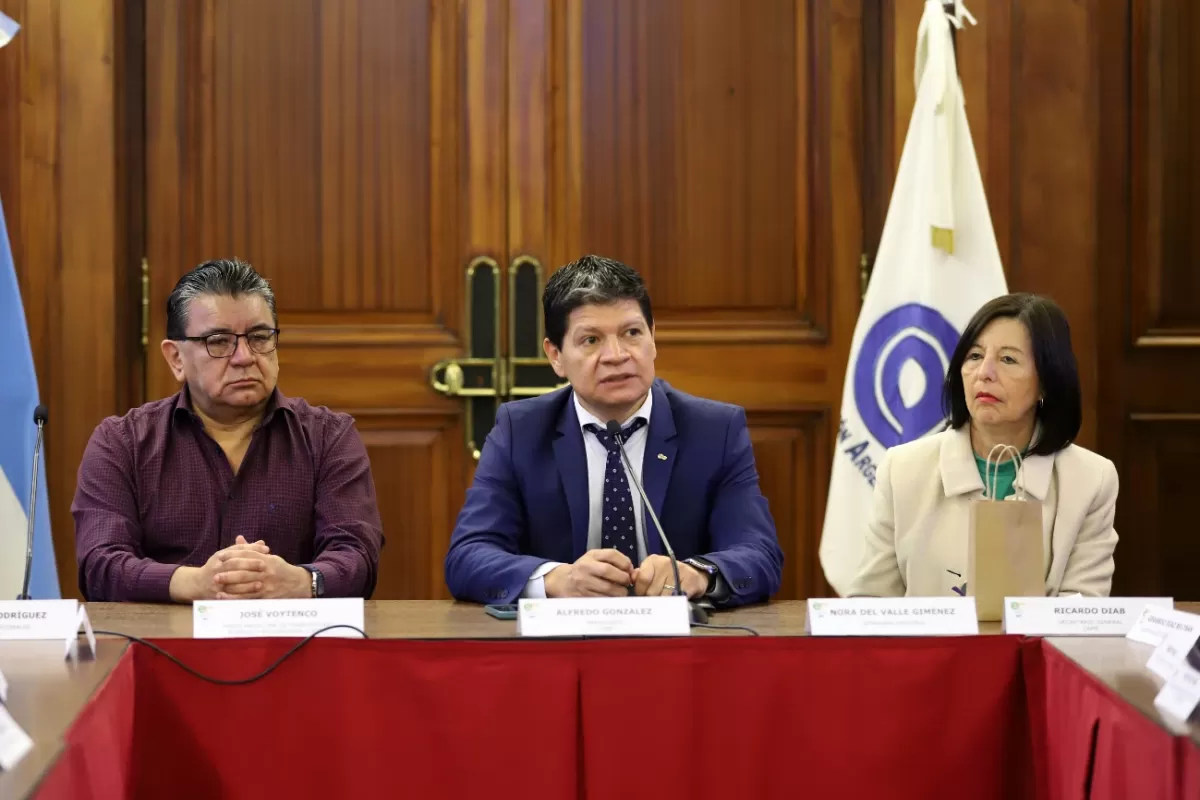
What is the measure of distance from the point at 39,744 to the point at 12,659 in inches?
17.8

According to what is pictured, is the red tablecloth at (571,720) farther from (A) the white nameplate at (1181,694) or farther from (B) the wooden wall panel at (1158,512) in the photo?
(B) the wooden wall panel at (1158,512)

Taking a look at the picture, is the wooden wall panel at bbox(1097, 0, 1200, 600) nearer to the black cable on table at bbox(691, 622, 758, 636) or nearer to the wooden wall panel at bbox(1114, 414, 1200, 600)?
the wooden wall panel at bbox(1114, 414, 1200, 600)

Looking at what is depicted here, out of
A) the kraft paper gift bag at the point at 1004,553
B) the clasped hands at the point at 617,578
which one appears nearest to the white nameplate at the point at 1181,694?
the kraft paper gift bag at the point at 1004,553

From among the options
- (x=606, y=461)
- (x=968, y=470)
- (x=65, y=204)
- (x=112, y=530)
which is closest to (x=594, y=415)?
(x=606, y=461)

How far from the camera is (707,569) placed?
213 centimetres

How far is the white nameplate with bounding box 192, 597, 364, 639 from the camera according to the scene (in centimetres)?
181

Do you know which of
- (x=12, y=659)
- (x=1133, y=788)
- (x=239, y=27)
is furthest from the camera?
(x=239, y=27)

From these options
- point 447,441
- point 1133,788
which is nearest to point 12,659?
point 1133,788

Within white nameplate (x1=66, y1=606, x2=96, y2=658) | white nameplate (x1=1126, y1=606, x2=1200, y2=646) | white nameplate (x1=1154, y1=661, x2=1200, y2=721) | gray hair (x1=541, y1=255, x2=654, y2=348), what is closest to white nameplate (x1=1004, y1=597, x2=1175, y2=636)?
white nameplate (x1=1126, y1=606, x2=1200, y2=646)

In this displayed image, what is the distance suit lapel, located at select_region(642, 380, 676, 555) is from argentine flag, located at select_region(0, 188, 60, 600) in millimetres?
1589

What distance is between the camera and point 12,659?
173cm

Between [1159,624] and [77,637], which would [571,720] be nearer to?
[77,637]

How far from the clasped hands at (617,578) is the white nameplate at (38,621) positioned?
711 mm

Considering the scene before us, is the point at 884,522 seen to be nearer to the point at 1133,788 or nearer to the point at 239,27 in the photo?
the point at 1133,788
